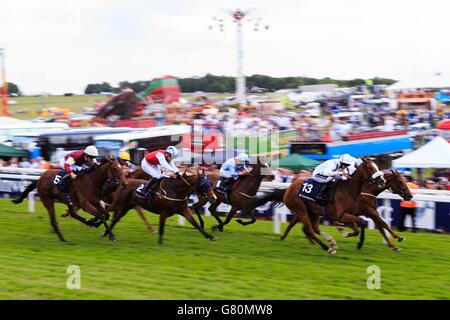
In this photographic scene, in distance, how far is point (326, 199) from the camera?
29.5 ft

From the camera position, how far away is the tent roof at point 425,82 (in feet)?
99.9

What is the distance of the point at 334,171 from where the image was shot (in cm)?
898

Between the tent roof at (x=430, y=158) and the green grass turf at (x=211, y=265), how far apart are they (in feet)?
11.4

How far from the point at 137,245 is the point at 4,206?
550 cm

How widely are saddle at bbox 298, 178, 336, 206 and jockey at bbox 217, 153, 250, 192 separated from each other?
1.91m

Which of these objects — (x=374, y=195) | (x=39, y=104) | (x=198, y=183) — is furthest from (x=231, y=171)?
(x=39, y=104)

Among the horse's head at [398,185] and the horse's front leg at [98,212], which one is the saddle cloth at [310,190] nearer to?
the horse's head at [398,185]

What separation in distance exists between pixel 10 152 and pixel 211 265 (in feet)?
47.8

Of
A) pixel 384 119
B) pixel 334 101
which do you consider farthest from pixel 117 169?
pixel 334 101

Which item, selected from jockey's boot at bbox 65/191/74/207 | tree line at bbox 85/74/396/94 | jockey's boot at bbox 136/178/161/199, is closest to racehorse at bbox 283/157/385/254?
jockey's boot at bbox 136/178/161/199

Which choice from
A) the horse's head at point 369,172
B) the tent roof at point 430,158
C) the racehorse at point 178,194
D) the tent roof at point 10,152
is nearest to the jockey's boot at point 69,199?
the racehorse at point 178,194

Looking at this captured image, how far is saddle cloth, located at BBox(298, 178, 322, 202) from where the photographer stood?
906 centimetres

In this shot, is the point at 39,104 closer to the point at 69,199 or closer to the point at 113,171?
the point at 69,199
